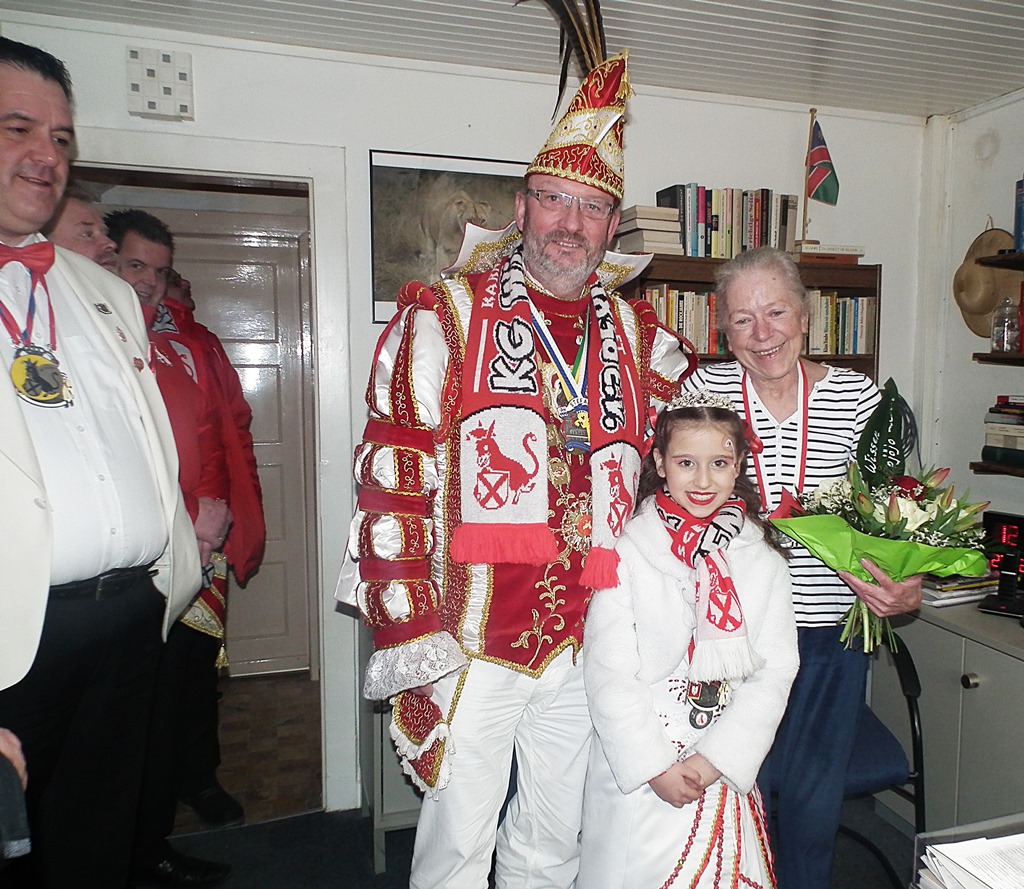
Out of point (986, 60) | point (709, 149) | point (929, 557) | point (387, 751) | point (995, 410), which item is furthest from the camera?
point (709, 149)

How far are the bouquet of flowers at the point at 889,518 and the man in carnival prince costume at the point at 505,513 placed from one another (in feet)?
1.40

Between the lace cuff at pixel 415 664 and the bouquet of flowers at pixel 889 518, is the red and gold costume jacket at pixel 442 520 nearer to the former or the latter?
the lace cuff at pixel 415 664

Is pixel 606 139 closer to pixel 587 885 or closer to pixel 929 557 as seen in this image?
pixel 929 557

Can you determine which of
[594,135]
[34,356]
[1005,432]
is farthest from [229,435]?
[1005,432]

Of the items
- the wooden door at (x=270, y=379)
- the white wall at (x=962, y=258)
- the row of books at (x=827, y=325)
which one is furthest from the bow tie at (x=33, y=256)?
the white wall at (x=962, y=258)

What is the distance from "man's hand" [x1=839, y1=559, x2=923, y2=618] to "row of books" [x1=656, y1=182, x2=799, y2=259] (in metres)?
1.66

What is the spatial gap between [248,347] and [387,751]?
2550 mm

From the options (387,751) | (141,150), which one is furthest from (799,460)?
(141,150)

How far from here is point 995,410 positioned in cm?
296

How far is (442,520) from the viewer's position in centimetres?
170

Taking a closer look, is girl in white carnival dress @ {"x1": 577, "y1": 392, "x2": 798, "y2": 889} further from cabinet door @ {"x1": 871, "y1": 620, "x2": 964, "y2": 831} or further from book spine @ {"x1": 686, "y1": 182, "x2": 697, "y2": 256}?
book spine @ {"x1": 686, "y1": 182, "x2": 697, "y2": 256}

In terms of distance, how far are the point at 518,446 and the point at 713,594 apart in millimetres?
510

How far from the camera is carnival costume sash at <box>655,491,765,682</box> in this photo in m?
1.53

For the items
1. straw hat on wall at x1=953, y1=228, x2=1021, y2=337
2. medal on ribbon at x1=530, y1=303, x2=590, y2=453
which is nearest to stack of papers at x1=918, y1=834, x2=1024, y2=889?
medal on ribbon at x1=530, y1=303, x2=590, y2=453
